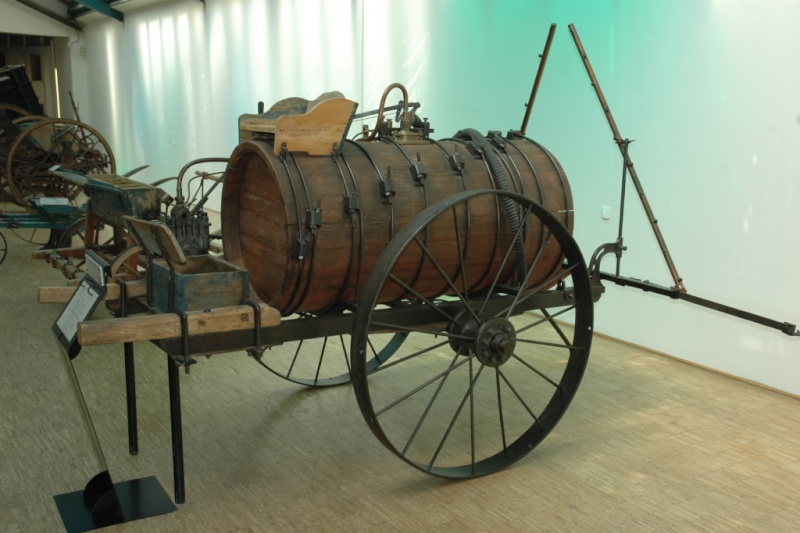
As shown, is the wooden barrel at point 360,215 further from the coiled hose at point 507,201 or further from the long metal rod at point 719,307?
the long metal rod at point 719,307

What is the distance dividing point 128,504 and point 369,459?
3.35 ft

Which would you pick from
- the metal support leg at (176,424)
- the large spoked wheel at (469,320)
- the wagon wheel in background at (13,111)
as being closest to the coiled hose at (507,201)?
the large spoked wheel at (469,320)

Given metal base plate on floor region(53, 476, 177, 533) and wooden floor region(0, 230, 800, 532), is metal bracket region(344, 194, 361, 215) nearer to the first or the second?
wooden floor region(0, 230, 800, 532)

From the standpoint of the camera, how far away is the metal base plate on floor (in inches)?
119

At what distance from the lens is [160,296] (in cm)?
311

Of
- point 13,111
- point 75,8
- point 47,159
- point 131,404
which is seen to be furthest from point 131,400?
point 75,8

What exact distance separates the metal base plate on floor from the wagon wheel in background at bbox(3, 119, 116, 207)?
5957 mm

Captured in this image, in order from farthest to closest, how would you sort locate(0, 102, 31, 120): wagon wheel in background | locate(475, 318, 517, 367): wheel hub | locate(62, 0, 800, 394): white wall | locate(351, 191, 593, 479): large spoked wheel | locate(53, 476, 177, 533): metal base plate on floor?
1. locate(0, 102, 31, 120): wagon wheel in background
2. locate(62, 0, 800, 394): white wall
3. locate(475, 318, 517, 367): wheel hub
4. locate(53, 476, 177, 533): metal base plate on floor
5. locate(351, 191, 593, 479): large spoked wheel

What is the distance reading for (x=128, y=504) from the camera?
3113 millimetres

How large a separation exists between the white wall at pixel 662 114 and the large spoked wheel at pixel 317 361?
1.78 meters

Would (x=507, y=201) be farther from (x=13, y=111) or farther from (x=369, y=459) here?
(x=13, y=111)

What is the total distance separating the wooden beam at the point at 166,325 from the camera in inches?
107

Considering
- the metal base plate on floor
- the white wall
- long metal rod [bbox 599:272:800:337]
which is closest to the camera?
the metal base plate on floor

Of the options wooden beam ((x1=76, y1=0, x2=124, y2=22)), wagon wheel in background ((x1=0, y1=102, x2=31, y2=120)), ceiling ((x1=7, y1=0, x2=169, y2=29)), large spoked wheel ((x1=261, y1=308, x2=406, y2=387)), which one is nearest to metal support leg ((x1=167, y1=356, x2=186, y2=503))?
large spoked wheel ((x1=261, y1=308, x2=406, y2=387))
